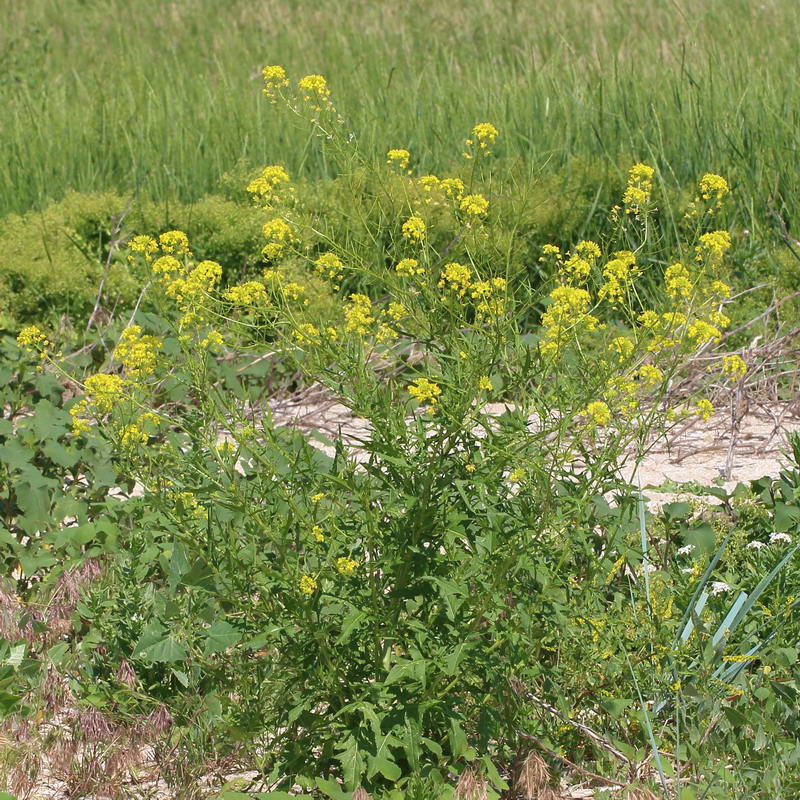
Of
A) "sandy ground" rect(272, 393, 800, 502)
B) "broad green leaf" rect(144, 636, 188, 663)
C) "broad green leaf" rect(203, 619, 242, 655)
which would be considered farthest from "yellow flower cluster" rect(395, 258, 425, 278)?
"sandy ground" rect(272, 393, 800, 502)

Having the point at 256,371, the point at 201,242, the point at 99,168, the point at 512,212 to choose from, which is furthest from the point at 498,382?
the point at 99,168

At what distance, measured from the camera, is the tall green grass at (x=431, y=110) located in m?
5.81

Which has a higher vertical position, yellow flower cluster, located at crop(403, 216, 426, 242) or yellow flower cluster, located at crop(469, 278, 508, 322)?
yellow flower cluster, located at crop(403, 216, 426, 242)

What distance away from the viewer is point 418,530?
2094 millimetres

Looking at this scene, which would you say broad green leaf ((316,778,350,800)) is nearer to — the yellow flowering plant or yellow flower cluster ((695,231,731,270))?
the yellow flowering plant

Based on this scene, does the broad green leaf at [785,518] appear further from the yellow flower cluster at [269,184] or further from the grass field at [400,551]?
the yellow flower cluster at [269,184]

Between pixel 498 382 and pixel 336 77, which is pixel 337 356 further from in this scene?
pixel 336 77

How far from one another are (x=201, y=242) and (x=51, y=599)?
272 cm

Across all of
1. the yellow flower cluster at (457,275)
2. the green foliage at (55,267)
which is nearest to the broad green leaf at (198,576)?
the yellow flower cluster at (457,275)

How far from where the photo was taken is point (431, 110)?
6852mm

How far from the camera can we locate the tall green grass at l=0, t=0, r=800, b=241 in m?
5.81

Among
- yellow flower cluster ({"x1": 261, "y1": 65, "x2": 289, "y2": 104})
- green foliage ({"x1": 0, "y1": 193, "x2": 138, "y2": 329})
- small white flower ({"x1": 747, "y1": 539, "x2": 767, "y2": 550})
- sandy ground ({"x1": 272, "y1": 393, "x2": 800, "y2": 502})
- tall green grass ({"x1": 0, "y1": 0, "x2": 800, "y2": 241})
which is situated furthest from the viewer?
tall green grass ({"x1": 0, "y1": 0, "x2": 800, "y2": 241})

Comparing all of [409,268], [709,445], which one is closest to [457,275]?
[409,268]

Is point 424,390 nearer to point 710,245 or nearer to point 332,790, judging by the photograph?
point 710,245
